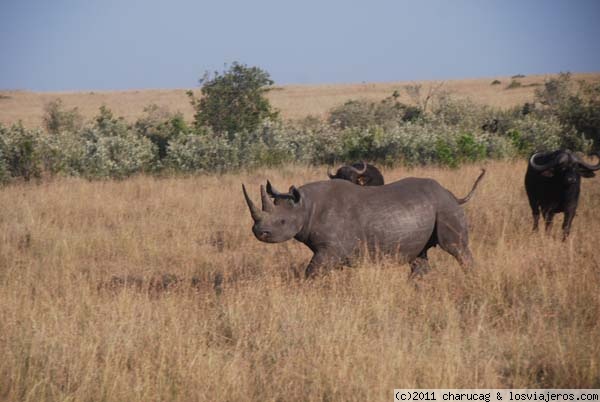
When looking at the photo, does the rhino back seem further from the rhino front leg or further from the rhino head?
the rhino head

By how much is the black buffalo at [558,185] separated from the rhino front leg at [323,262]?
175 inches

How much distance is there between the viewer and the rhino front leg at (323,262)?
6823mm

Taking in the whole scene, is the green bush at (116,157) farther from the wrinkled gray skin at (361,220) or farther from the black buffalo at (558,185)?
the wrinkled gray skin at (361,220)

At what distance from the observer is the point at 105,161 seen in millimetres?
19125

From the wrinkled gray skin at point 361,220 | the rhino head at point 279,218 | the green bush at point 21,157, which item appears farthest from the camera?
the green bush at point 21,157

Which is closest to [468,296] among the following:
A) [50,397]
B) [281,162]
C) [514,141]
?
[50,397]

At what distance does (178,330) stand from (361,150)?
1636cm

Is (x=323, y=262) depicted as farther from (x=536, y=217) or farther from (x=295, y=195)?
(x=536, y=217)

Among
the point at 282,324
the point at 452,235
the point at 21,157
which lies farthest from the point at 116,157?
the point at 282,324

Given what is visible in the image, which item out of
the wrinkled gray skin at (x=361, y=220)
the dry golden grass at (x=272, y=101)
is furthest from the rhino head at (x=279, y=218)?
the dry golden grass at (x=272, y=101)

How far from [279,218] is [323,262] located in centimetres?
70

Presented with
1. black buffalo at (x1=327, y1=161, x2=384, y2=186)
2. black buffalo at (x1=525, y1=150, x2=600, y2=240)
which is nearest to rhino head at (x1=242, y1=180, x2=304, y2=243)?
black buffalo at (x1=327, y1=161, x2=384, y2=186)

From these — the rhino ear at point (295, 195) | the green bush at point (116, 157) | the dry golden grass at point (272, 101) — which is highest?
the rhino ear at point (295, 195)

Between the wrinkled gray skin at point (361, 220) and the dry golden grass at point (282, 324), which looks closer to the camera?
the dry golden grass at point (282, 324)
